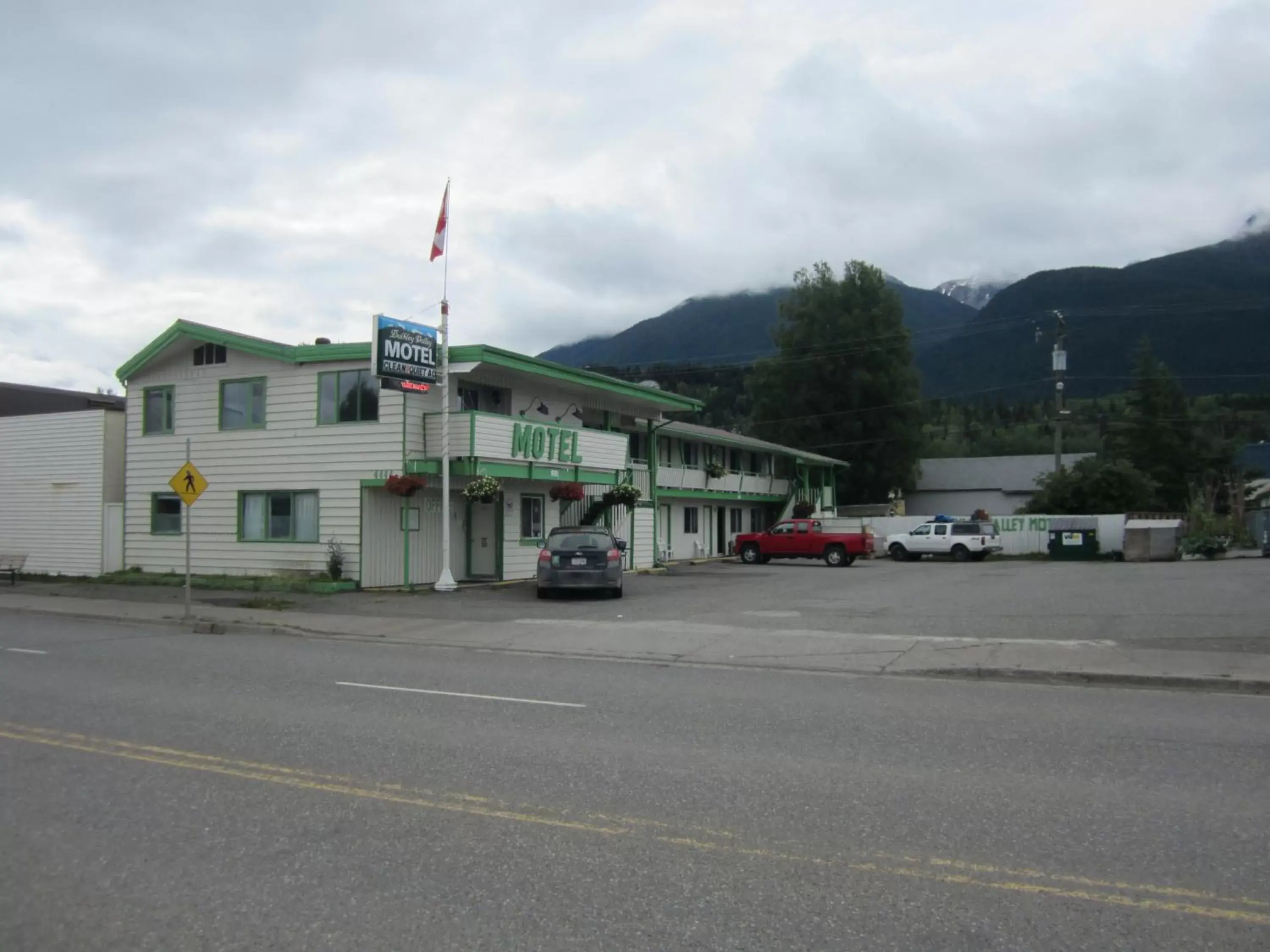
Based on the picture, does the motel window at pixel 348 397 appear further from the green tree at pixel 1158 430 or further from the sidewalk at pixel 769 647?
the green tree at pixel 1158 430

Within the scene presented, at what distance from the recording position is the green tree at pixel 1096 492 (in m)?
47.6

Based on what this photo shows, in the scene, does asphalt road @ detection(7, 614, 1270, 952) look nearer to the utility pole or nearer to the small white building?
the utility pole

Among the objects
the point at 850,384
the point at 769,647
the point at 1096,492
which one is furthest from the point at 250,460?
the point at 850,384

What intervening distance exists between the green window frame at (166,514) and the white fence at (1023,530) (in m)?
28.0

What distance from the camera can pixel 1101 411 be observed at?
147 m

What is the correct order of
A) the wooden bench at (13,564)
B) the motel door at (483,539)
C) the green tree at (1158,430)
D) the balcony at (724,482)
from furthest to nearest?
1. the green tree at (1158,430)
2. the balcony at (724,482)
3. the motel door at (483,539)
4. the wooden bench at (13,564)

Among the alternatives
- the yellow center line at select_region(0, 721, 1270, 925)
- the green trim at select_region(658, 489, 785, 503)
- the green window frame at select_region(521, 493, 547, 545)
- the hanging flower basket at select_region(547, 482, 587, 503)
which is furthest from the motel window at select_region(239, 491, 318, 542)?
the yellow center line at select_region(0, 721, 1270, 925)

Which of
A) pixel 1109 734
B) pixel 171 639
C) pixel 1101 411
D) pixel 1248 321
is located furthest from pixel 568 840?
pixel 1248 321

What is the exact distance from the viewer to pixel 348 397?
24609mm

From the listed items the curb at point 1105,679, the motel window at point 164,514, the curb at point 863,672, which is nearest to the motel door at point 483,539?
the motel window at point 164,514

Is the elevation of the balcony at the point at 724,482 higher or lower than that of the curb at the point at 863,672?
higher

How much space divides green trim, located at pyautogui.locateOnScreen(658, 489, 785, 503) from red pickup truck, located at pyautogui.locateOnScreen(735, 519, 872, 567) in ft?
8.24

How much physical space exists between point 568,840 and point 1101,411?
15597 centimetres

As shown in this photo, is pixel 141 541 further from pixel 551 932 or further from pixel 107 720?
pixel 551 932
